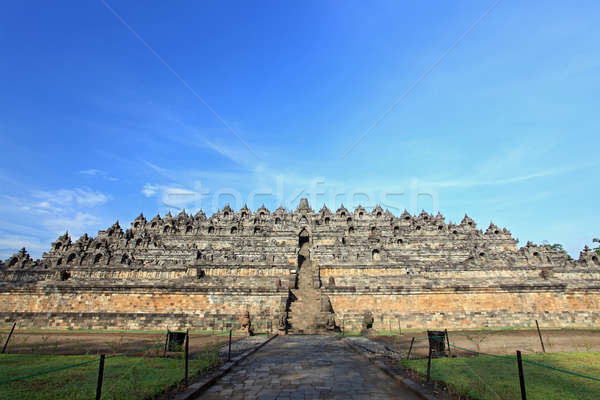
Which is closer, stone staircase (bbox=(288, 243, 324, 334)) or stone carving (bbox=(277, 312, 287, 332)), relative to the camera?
stone carving (bbox=(277, 312, 287, 332))

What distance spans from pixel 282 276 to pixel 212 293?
7.27 m

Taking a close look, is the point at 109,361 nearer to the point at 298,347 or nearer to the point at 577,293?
the point at 298,347

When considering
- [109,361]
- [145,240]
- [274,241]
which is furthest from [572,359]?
[145,240]

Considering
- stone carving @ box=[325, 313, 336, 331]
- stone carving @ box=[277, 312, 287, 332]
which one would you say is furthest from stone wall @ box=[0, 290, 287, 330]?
stone carving @ box=[325, 313, 336, 331]

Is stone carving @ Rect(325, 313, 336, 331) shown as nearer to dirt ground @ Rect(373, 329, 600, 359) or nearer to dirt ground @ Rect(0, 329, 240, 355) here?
dirt ground @ Rect(373, 329, 600, 359)

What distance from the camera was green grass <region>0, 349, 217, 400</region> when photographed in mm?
6977

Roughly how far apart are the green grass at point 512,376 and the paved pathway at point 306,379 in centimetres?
148

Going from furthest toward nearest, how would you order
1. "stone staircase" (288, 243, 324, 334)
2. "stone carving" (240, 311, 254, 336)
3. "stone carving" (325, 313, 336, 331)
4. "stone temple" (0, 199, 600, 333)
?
"stone temple" (0, 199, 600, 333) → "stone staircase" (288, 243, 324, 334) → "stone carving" (325, 313, 336, 331) → "stone carving" (240, 311, 254, 336)

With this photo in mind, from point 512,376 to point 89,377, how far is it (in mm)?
12103

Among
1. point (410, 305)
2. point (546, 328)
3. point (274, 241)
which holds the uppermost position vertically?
point (274, 241)

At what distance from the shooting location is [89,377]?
28.3ft

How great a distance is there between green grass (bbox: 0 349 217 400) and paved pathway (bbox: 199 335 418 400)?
1.31 meters

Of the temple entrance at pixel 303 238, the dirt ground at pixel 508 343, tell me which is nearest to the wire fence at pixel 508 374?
the dirt ground at pixel 508 343

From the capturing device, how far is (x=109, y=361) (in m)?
10.7
